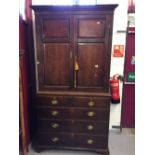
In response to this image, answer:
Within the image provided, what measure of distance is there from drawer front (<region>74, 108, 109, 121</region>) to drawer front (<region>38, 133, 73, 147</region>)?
12.8 inches

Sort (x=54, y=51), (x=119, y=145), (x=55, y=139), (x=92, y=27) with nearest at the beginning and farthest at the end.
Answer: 1. (x=92, y=27)
2. (x=54, y=51)
3. (x=55, y=139)
4. (x=119, y=145)

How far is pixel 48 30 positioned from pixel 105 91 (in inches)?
41.9

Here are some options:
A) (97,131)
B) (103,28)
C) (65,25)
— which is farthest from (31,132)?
(103,28)

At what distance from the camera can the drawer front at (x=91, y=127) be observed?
209 centimetres

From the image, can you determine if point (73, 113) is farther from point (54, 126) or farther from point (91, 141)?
point (91, 141)

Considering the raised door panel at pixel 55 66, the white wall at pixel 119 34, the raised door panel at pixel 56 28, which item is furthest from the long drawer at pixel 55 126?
the raised door panel at pixel 56 28

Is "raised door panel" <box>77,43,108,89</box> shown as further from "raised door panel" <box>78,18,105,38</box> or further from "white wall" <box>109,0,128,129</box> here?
"white wall" <box>109,0,128,129</box>

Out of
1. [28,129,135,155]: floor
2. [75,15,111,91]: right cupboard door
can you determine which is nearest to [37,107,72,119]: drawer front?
[75,15,111,91]: right cupboard door

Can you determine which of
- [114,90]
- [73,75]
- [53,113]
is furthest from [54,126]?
[114,90]

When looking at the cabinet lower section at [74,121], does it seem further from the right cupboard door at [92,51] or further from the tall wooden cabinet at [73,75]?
the right cupboard door at [92,51]

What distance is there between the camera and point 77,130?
213 cm

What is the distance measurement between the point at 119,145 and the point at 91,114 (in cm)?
79

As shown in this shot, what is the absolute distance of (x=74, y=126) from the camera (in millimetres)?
2125

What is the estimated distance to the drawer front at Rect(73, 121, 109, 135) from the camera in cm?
209
